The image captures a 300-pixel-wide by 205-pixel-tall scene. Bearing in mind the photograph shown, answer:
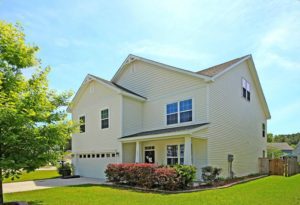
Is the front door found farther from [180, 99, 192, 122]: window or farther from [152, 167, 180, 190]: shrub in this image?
[152, 167, 180, 190]: shrub

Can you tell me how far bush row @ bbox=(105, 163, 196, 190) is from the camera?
12.9 meters

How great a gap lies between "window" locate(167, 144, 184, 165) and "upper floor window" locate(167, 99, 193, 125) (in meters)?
1.71

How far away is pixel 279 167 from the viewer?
1989cm

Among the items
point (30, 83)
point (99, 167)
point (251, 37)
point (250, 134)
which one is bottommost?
point (99, 167)

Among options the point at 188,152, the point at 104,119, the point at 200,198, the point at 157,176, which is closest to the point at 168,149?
the point at 188,152

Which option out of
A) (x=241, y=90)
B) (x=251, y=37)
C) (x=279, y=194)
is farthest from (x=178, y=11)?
(x=241, y=90)

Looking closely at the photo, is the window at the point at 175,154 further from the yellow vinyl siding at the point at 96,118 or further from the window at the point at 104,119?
the window at the point at 104,119

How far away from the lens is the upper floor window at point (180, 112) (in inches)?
699

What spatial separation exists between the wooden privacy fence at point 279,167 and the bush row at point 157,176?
30.2ft

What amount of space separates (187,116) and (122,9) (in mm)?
8073

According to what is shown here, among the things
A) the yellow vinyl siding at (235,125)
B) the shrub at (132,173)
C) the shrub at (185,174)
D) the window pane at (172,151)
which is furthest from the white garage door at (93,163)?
the shrub at (185,174)

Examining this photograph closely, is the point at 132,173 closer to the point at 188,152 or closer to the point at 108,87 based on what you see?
the point at 188,152

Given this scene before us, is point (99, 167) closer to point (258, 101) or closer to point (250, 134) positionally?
point (250, 134)

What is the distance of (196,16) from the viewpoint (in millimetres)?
11977
